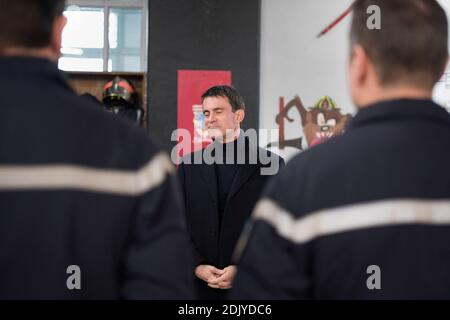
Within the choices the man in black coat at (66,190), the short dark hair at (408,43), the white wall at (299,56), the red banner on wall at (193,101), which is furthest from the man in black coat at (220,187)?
the white wall at (299,56)

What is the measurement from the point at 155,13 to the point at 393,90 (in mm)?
4130

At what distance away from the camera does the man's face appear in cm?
287

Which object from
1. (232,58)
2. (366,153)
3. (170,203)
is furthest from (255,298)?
(232,58)

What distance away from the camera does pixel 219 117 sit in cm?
287

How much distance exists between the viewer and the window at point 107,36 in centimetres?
547

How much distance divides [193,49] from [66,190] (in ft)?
13.3

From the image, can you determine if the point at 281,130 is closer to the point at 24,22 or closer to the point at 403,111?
the point at 403,111

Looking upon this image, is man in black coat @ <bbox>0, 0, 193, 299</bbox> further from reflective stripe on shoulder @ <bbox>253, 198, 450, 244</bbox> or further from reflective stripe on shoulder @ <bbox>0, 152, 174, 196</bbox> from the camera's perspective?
reflective stripe on shoulder @ <bbox>253, 198, 450, 244</bbox>

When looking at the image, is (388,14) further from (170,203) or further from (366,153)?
(170,203)

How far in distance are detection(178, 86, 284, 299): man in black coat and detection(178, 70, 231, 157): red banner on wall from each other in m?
1.98

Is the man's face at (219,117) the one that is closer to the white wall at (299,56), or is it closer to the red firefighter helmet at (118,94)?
the red firefighter helmet at (118,94)

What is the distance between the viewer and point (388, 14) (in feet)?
3.55

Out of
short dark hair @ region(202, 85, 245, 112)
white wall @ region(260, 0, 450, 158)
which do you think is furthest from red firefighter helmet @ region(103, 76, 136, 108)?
white wall @ region(260, 0, 450, 158)

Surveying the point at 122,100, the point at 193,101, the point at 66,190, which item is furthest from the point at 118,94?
the point at 66,190
